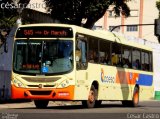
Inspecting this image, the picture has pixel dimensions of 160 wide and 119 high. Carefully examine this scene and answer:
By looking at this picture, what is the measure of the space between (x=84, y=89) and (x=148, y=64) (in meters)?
9.11

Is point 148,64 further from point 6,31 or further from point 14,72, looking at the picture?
point 14,72

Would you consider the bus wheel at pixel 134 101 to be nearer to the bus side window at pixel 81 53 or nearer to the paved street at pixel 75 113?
the paved street at pixel 75 113

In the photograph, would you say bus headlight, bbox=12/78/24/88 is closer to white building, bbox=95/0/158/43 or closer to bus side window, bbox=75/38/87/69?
bus side window, bbox=75/38/87/69

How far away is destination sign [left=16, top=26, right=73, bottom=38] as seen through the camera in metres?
22.7

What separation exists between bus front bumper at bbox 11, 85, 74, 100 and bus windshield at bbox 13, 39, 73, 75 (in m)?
0.66

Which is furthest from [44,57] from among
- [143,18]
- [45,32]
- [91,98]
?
[143,18]

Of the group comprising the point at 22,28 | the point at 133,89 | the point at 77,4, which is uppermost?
the point at 77,4

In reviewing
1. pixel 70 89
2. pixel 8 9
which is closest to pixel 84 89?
pixel 70 89

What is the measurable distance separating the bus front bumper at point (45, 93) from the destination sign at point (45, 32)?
2.08 meters

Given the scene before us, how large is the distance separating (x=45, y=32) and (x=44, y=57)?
1059 mm

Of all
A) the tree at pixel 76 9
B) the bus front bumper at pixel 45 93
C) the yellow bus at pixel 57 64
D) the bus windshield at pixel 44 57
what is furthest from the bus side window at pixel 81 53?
the tree at pixel 76 9

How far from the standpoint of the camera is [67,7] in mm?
43000

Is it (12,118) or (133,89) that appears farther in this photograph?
(133,89)

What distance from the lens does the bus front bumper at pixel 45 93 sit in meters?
22.3
